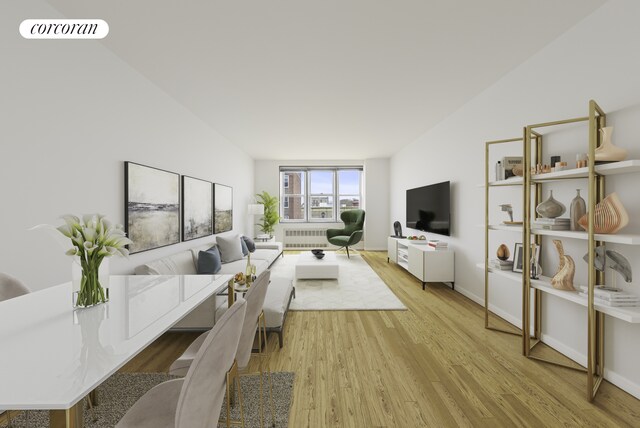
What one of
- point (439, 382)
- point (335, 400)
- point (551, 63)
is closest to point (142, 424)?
point (335, 400)

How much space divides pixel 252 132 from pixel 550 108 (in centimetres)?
435

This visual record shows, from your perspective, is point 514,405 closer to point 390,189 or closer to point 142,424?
point 142,424

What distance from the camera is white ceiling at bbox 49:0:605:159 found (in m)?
2.03

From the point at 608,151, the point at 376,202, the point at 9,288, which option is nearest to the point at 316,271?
the point at 9,288

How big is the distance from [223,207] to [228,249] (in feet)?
3.92

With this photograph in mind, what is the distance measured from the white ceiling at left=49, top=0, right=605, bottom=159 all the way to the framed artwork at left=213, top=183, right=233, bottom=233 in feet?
4.90

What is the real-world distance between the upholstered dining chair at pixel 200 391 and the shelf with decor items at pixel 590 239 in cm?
219

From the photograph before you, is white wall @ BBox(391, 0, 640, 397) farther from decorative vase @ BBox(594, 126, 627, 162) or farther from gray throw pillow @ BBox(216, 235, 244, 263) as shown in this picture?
gray throw pillow @ BBox(216, 235, 244, 263)

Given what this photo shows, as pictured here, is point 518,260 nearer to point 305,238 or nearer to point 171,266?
point 171,266

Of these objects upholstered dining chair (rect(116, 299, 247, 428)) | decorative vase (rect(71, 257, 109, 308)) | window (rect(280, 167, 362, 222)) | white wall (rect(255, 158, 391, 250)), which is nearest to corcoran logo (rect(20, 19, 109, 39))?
decorative vase (rect(71, 257, 109, 308))

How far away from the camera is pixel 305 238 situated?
26.9 feet

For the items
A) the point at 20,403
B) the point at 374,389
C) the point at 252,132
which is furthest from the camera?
the point at 252,132

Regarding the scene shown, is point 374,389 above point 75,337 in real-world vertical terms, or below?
below

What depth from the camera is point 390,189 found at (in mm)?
7984
